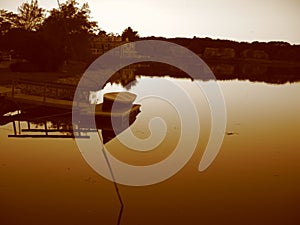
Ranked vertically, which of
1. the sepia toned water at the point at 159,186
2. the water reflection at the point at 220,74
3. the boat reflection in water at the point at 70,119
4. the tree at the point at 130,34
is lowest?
the sepia toned water at the point at 159,186

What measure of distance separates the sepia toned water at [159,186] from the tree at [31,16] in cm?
4645

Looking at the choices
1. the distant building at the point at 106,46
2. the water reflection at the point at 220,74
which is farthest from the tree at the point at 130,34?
the water reflection at the point at 220,74

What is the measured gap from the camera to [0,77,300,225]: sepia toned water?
11.7m

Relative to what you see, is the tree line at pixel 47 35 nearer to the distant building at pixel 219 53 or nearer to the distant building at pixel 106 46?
the distant building at pixel 106 46

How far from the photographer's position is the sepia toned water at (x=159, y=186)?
11.7 meters

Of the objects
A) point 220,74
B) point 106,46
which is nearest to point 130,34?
point 106,46

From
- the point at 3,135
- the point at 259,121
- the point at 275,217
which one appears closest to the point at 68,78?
the point at 3,135

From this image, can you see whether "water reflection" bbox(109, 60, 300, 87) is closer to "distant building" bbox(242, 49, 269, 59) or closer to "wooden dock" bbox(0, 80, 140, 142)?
"wooden dock" bbox(0, 80, 140, 142)

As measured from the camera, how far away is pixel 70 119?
23.5m

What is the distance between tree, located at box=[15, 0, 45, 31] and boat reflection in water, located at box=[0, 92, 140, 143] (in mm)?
41276

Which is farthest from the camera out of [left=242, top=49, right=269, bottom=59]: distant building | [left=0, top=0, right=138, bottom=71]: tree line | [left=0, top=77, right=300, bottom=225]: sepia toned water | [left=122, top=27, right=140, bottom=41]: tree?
[left=122, top=27, right=140, bottom=41]: tree

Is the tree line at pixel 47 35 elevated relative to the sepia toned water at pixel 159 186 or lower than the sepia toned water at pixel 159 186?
elevated

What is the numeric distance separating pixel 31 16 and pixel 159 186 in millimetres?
57672

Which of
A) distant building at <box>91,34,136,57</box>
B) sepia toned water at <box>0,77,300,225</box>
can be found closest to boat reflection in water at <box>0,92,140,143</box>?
sepia toned water at <box>0,77,300,225</box>
